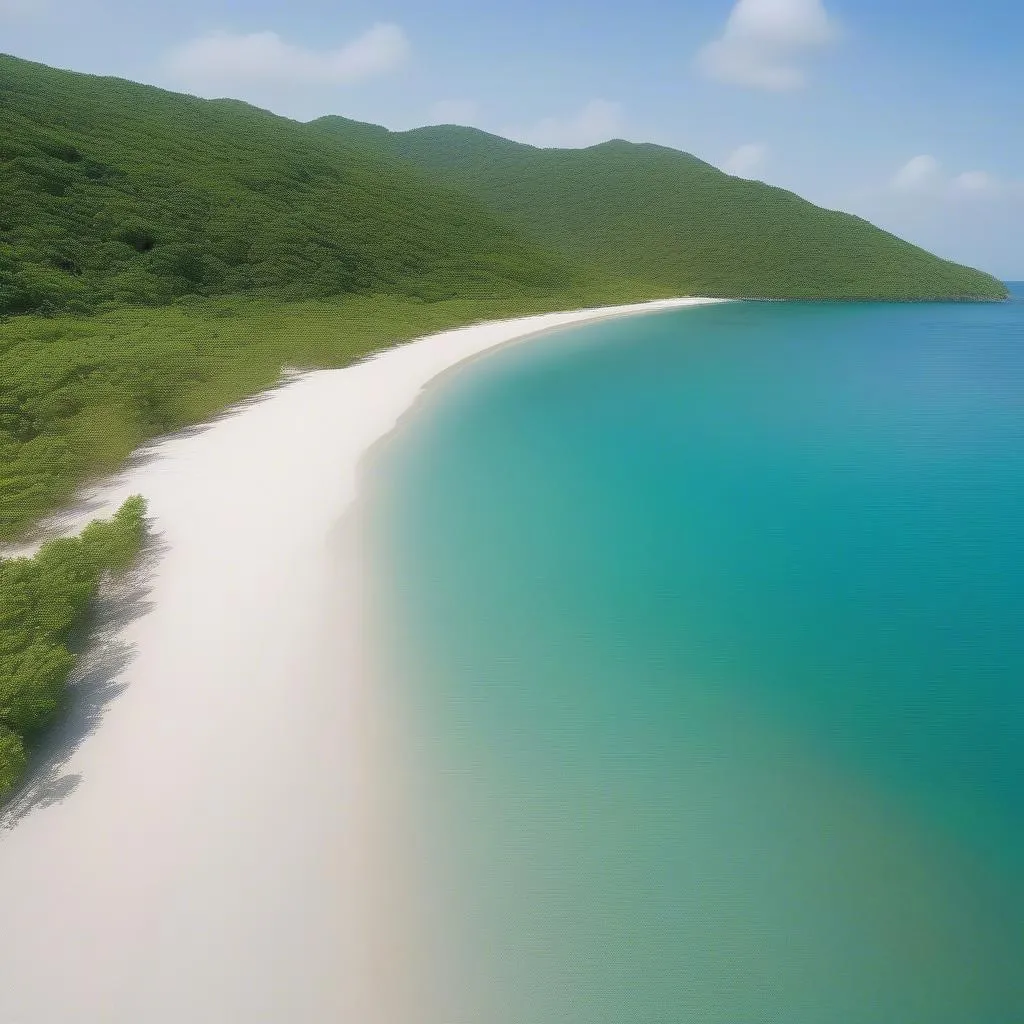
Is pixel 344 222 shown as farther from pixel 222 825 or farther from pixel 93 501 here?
pixel 222 825

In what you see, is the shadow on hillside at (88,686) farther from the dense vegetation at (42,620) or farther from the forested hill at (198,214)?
the forested hill at (198,214)

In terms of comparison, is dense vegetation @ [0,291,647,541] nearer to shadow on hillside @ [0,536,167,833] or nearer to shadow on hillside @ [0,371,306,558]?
shadow on hillside @ [0,371,306,558]

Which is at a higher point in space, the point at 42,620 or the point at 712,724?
the point at 42,620

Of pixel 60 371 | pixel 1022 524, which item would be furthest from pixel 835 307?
pixel 60 371

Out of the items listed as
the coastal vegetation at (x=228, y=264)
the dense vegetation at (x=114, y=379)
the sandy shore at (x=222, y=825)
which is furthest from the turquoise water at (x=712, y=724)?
the dense vegetation at (x=114, y=379)

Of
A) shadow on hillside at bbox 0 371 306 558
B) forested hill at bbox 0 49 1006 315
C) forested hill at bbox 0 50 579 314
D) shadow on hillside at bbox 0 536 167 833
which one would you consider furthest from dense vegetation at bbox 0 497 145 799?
forested hill at bbox 0 50 579 314

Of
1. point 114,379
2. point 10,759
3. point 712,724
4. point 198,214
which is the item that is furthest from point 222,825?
point 198,214
